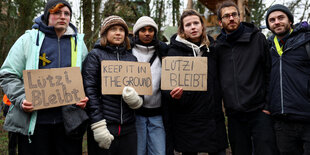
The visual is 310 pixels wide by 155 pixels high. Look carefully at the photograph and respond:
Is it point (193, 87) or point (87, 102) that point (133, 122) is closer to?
point (87, 102)

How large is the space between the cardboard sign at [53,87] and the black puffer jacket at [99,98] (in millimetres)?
107

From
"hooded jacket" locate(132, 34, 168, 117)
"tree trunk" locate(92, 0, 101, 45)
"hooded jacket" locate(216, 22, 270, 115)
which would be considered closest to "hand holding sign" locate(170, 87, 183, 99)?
"hooded jacket" locate(132, 34, 168, 117)

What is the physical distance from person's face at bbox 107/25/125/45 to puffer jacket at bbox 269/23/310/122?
74.5 inches

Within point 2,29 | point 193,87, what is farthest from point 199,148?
point 2,29

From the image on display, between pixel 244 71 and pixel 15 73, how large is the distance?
2.43 meters

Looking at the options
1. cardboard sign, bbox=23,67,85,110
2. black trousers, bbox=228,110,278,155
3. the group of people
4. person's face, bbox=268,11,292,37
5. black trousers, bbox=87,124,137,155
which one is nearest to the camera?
cardboard sign, bbox=23,67,85,110

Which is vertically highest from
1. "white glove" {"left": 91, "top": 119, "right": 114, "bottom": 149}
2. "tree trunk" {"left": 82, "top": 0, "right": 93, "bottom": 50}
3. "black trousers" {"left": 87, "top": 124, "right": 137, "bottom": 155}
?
"tree trunk" {"left": 82, "top": 0, "right": 93, "bottom": 50}

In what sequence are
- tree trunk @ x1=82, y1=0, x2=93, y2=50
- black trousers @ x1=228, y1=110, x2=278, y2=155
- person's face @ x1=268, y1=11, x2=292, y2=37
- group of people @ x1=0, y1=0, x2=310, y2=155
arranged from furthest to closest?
tree trunk @ x1=82, y1=0, x2=93, y2=50 < person's face @ x1=268, y1=11, x2=292, y2=37 < black trousers @ x1=228, y1=110, x2=278, y2=155 < group of people @ x1=0, y1=0, x2=310, y2=155

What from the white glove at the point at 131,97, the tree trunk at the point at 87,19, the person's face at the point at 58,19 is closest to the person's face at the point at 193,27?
the white glove at the point at 131,97

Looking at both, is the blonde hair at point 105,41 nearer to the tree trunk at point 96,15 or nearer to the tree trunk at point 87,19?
the tree trunk at point 87,19

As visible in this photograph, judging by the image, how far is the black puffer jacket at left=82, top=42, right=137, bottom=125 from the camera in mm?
2376

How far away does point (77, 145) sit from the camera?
2.44 meters

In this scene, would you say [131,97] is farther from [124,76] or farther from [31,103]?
[31,103]

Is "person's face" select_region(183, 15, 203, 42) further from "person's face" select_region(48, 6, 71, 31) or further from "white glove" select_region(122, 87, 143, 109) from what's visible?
"person's face" select_region(48, 6, 71, 31)
